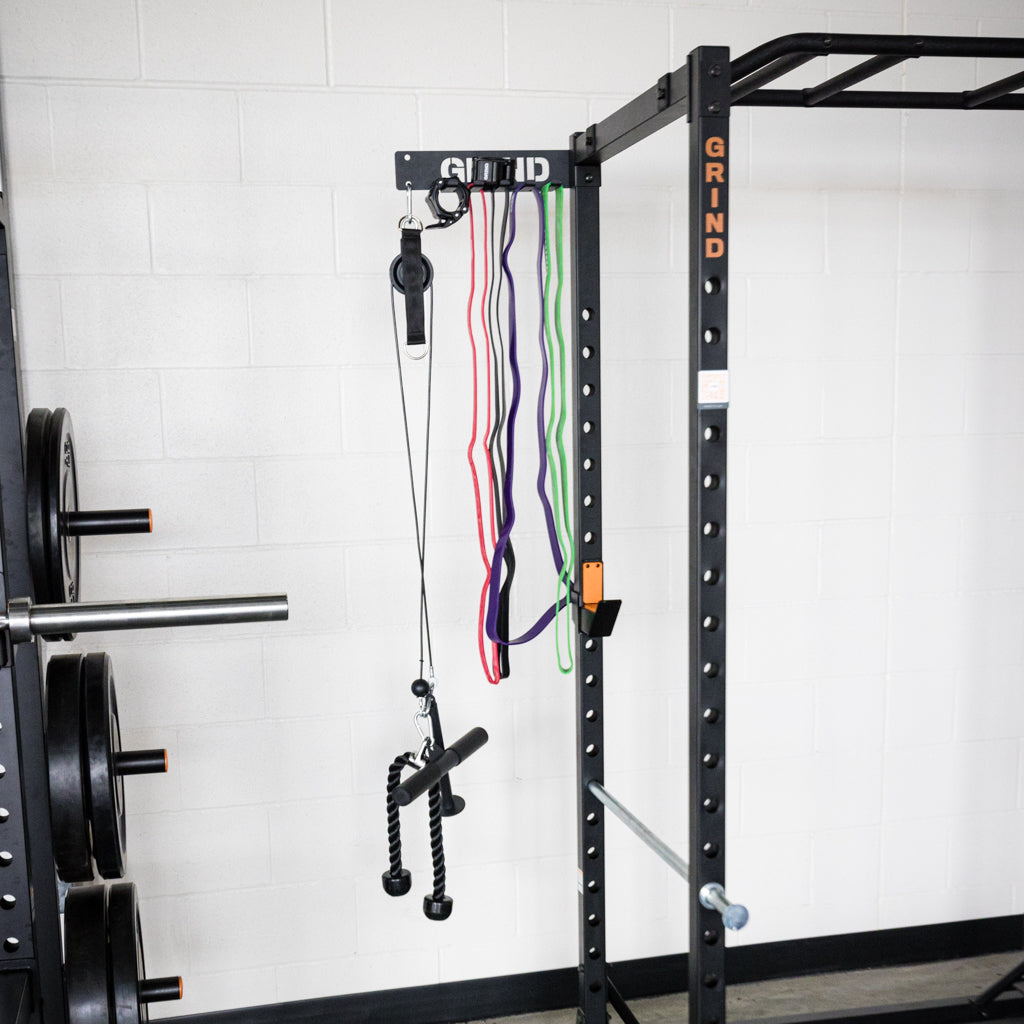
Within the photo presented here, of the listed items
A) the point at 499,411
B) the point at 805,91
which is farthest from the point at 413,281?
the point at 805,91

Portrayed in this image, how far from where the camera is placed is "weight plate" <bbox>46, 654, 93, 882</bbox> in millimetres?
1526

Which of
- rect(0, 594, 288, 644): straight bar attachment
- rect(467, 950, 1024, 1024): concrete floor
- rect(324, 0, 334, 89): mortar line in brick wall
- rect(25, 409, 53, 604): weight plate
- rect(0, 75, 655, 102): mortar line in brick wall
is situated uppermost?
rect(324, 0, 334, 89): mortar line in brick wall

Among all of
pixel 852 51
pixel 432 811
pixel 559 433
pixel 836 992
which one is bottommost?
pixel 836 992

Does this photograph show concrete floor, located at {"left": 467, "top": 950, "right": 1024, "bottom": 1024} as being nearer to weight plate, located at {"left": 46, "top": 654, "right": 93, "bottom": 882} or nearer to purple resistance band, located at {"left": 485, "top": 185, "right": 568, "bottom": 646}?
purple resistance band, located at {"left": 485, "top": 185, "right": 568, "bottom": 646}

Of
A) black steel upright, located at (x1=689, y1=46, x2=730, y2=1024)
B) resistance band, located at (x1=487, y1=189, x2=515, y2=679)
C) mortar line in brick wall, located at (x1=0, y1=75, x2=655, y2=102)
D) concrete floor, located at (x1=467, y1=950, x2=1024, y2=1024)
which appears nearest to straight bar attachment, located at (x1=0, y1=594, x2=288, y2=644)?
black steel upright, located at (x1=689, y1=46, x2=730, y2=1024)

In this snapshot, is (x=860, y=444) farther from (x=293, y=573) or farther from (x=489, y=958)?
(x=489, y=958)

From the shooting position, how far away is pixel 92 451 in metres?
2.07

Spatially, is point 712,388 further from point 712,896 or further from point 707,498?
point 712,896

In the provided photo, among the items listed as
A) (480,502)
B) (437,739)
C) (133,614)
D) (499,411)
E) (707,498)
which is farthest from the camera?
(480,502)

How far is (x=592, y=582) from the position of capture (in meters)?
1.95

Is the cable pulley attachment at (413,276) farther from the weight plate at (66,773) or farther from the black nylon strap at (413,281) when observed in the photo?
the weight plate at (66,773)

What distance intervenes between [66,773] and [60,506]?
1.35 ft

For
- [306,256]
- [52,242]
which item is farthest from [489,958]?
[52,242]

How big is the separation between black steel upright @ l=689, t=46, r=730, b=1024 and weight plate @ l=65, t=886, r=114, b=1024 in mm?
935
